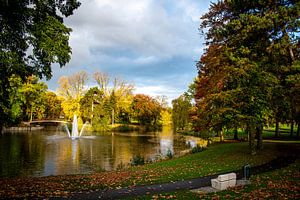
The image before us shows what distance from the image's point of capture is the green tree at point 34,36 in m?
11.7

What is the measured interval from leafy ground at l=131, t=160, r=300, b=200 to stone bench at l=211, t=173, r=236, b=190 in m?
0.29

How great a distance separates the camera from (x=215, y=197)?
916 centimetres

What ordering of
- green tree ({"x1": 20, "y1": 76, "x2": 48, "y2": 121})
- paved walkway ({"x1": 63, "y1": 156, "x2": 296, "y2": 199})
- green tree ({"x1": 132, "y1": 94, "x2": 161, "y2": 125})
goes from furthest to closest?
green tree ({"x1": 132, "y1": 94, "x2": 161, "y2": 125}), green tree ({"x1": 20, "y1": 76, "x2": 48, "y2": 121}), paved walkway ({"x1": 63, "y1": 156, "x2": 296, "y2": 199})

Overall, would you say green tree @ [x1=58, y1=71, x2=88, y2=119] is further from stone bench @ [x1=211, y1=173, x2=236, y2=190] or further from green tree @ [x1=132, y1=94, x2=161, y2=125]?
stone bench @ [x1=211, y1=173, x2=236, y2=190]

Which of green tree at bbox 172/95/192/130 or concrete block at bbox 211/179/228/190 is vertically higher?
green tree at bbox 172/95/192/130

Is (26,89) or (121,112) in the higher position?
(26,89)

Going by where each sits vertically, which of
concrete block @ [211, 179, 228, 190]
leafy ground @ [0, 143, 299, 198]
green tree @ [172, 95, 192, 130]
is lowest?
leafy ground @ [0, 143, 299, 198]

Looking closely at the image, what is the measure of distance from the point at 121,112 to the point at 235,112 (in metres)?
65.4

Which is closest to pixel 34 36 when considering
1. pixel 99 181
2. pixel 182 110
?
pixel 99 181

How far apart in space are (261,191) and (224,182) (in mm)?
1504

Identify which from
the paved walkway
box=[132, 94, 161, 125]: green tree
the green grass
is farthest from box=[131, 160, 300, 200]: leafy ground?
box=[132, 94, 161, 125]: green tree

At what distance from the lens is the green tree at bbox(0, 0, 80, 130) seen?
11.7 meters

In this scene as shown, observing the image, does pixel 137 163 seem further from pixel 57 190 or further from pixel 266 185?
pixel 266 185

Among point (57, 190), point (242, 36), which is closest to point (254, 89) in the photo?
point (242, 36)
